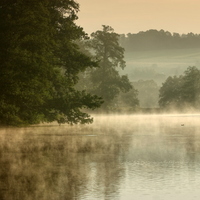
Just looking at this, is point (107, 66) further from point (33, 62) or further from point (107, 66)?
point (33, 62)

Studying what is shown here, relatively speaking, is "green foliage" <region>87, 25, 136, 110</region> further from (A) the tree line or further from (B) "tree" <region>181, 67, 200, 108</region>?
(A) the tree line

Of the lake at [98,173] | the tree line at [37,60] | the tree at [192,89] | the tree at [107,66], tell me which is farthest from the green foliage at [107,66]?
the lake at [98,173]

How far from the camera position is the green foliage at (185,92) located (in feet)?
523

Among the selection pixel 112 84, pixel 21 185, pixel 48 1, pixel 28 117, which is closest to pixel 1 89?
pixel 28 117

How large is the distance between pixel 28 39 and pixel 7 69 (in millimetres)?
3133

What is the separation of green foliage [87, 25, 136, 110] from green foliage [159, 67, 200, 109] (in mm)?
39847

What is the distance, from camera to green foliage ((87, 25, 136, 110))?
12275cm

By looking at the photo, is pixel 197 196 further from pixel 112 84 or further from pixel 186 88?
pixel 186 88

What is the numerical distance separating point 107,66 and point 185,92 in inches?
1632

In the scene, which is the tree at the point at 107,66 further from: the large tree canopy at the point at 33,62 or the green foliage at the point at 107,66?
the large tree canopy at the point at 33,62

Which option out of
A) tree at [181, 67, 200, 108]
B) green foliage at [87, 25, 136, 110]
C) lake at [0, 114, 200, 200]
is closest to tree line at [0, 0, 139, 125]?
lake at [0, 114, 200, 200]

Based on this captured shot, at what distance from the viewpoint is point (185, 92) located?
6319 inches

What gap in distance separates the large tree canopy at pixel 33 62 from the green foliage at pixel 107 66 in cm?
7166

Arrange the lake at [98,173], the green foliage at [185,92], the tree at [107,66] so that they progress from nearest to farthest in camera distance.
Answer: the lake at [98,173] < the tree at [107,66] < the green foliage at [185,92]
